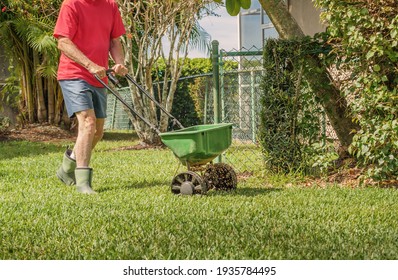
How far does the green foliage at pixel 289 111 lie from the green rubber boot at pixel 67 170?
2.13m

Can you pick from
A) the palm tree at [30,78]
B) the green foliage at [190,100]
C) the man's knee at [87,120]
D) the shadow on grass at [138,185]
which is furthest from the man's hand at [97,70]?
the palm tree at [30,78]

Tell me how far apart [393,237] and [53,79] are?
14923 mm

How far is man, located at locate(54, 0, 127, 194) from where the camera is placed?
655 centimetres

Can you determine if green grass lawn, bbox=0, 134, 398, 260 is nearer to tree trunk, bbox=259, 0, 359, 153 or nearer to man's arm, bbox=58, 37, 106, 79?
tree trunk, bbox=259, 0, 359, 153

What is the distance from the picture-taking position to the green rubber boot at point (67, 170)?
23.6ft

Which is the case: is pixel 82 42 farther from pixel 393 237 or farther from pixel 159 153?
pixel 159 153

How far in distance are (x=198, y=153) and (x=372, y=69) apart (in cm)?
210

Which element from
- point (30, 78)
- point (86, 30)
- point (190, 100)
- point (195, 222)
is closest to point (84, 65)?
point (86, 30)

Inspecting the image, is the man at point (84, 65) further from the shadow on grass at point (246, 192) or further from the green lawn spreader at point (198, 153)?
the shadow on grass at point (246, 192)

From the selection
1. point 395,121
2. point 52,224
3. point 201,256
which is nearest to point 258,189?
point 395,121

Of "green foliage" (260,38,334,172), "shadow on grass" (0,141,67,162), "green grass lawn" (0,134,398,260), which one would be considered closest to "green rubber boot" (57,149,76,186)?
"green grass lawn" (0,134,398,260)

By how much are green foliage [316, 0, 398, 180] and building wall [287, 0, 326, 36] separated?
5.47 m

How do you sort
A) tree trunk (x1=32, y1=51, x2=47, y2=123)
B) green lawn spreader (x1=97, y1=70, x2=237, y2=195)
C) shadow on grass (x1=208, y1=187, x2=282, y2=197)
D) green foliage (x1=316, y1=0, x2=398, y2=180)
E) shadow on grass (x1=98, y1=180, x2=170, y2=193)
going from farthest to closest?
tree trunk (x1=32, y1=51, x2=47, y2=123), shadow on grass (x1=98, y1=180, x2=170, y2=193), green foliage (x1=316, y1=0, x2=398, y2=180), shadow on grass (x1=208, y1=187, x2=282, y2=197), green lawn spreader (x1=97, y1=70, x2=237, y2=195)

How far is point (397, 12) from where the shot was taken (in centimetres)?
669
